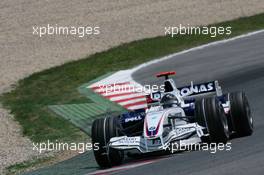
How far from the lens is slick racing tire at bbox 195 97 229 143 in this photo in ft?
48.0

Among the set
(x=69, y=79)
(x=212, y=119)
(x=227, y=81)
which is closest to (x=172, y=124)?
(x=212, y=119)

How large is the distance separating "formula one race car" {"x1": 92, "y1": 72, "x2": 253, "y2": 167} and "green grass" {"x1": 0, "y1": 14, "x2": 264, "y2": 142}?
3.62 m

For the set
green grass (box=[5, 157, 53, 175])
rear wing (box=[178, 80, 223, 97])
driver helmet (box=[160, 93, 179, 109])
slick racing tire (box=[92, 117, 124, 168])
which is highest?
rear wing (box=[178, 80, 223, 97])

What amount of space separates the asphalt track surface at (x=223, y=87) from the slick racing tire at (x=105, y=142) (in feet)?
0.93

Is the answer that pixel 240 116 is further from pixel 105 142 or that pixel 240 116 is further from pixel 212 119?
pixel 105 142

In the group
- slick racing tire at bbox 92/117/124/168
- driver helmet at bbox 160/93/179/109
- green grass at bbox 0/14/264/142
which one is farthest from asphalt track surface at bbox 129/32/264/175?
green grass at bbox 0/14/264/142

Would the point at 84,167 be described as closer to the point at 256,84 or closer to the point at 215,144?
the point at 215,144

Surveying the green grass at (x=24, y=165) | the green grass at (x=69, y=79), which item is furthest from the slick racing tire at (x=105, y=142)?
the green grass at (x=69, y=79)

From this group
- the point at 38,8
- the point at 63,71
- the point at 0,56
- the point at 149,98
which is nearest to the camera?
the point at 149,98

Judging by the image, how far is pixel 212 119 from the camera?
48.0 feet

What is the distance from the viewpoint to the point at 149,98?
1620 centimetres

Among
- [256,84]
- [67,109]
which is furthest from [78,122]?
[256,84]

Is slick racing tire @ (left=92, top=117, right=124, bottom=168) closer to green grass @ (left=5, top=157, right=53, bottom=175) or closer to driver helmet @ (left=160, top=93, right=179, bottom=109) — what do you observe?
driver helmet @ (left=160, top=93, right=179, bottom=109)

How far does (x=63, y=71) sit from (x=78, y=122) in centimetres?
720
